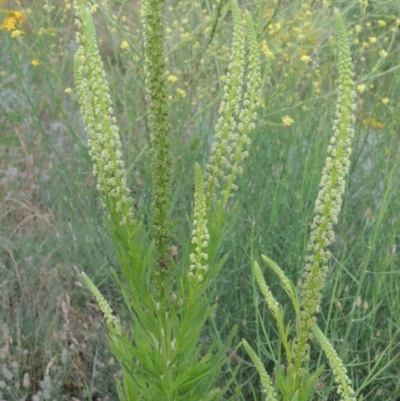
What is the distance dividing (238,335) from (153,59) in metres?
1.63

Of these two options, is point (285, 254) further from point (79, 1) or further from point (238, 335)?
point (79, 1)

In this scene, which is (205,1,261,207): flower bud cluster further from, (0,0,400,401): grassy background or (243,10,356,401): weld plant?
(0,0,400,401): grassy background

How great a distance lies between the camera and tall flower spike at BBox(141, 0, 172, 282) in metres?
1.47

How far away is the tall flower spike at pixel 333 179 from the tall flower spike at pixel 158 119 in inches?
14.0

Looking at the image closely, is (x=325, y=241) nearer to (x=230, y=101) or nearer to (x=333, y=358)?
(x=333, y=358)

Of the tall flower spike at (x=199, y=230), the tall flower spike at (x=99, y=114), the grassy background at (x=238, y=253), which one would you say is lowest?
the grassy background at (x=238, y=253)

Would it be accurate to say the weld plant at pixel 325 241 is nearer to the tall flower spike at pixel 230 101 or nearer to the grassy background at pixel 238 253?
the tall flower spike at pixel 230 101

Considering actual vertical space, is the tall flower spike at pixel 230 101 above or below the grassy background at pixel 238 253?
above

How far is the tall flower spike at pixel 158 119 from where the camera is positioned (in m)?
1.47

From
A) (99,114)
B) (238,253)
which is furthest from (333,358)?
(238,253)

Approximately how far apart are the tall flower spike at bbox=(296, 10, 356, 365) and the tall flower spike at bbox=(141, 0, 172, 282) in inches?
14.0

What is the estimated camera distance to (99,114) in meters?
1.53

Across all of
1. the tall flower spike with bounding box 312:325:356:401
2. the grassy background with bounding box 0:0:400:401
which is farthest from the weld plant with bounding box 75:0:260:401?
the grassy background with bounding box 0:0:400:401

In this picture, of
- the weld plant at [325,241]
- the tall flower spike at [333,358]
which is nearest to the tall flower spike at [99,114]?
the weld plant at [325,241]
